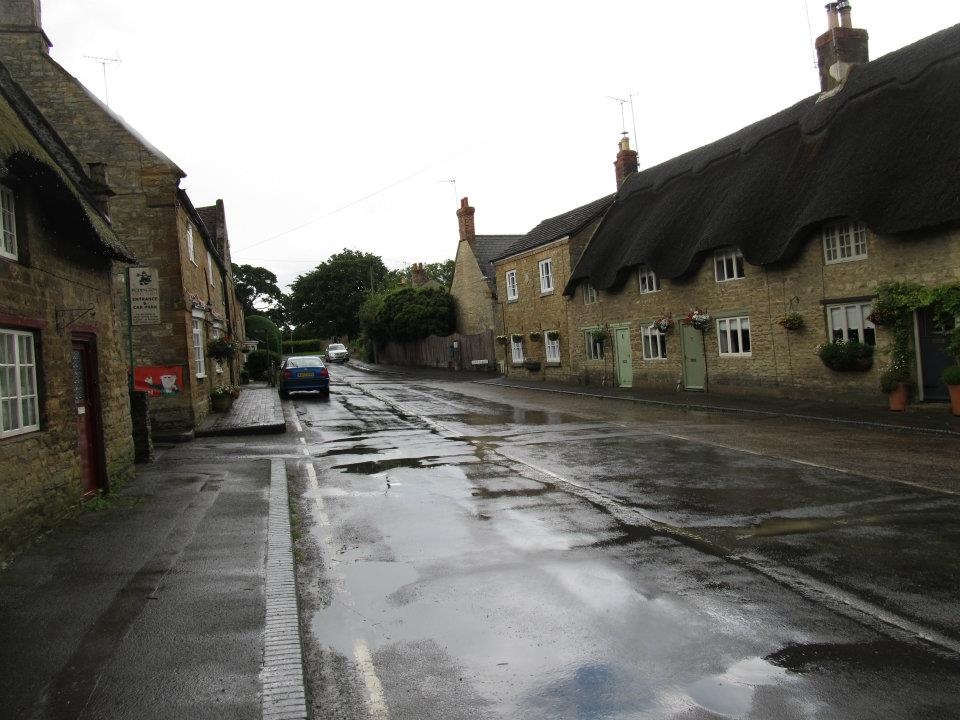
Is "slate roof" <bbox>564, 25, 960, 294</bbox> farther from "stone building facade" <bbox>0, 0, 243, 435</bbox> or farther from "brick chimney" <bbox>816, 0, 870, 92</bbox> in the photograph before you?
"stone building facade" <bbox>0, 0, 243, 435</bbox>

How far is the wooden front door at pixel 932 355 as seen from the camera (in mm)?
15891

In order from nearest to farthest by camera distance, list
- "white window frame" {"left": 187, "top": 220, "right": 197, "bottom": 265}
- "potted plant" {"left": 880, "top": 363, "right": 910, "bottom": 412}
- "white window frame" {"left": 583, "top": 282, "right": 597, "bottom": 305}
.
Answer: "potted plant" {"left": 880, "top": 363, "right": 910, "bottom": 412}, "white window frame" {"left": 187, "top": 220, "right": 197, "bottom": 265}, "white window frame" {"left": 583, "top": 282, "right": 597, "bottom": 305}

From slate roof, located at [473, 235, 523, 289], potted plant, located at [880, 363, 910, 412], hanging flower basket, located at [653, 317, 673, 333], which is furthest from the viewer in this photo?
slate roof, located at [473, 235, 523, 289]

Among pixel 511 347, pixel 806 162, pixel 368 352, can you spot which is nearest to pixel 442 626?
pixel 806 162

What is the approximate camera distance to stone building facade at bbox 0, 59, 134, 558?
741 cm

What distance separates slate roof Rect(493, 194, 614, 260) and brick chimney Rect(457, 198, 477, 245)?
797 centimetres

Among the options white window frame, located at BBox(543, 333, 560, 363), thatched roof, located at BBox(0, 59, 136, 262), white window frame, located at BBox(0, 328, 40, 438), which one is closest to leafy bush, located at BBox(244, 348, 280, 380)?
white window frame, located at BBox(543, 333, 560, 363)

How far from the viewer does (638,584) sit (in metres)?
5.92

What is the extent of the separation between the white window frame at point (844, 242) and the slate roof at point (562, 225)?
515 inches

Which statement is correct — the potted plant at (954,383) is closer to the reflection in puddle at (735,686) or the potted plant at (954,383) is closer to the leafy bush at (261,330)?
the reflection in puddle at (735,686)

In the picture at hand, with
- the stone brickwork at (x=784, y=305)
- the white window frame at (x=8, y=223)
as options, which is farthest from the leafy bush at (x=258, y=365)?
the white window frame at (x=8, y=223)

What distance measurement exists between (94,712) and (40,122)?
10.5 m

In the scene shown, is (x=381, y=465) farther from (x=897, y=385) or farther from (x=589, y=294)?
(x=589, y=294)

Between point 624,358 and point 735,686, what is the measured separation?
24.2 m
